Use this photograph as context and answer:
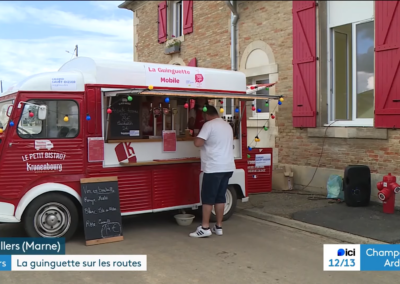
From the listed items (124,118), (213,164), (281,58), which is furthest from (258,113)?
(124,118)

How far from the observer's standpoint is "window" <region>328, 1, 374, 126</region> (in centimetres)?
829

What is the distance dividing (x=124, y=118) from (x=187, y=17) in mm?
7877

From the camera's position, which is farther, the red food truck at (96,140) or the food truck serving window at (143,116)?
the food truck serving window at (143,116)

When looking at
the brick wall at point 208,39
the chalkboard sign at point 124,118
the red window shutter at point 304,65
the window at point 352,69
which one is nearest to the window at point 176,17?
the brick wall at point 208,39

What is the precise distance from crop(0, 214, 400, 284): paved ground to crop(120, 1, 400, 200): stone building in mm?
2814

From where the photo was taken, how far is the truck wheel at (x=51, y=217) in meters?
5.30

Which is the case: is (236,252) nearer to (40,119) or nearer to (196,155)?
(196,155)

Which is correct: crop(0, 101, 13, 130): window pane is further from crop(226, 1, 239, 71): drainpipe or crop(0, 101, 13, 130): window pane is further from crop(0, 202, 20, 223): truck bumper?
crop(226, 1, 239, 71): drainpipe

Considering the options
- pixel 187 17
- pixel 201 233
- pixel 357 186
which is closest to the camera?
pixel 201 233

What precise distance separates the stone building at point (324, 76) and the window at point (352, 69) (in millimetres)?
20

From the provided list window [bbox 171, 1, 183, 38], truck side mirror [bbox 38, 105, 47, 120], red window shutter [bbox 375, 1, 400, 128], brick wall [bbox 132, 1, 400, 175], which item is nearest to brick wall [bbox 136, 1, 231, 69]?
brick wall [bbox 132, 1, 400, 175]

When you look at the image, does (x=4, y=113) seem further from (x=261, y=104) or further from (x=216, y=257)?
(x=261, y=104)

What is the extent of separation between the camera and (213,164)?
588cm

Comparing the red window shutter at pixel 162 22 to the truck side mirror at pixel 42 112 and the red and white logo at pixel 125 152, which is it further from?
the truck side mirror at pixel 42 112
